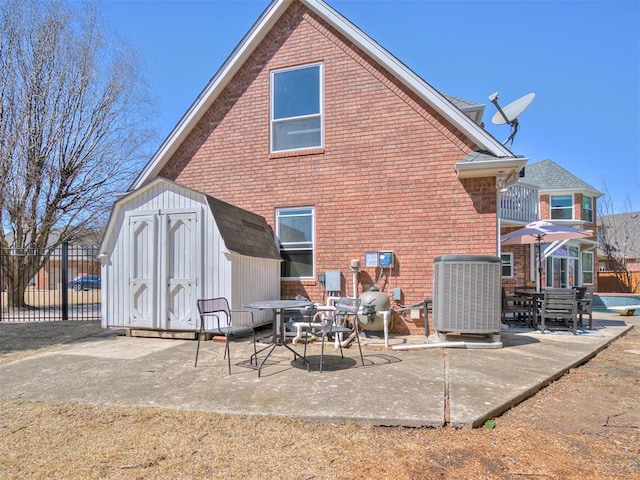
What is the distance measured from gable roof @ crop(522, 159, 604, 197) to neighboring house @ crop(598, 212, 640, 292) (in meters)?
4.79

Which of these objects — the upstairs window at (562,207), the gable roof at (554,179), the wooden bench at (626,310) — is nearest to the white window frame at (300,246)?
the wooden bench at (626,310)

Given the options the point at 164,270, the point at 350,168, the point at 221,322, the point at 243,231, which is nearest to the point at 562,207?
the point at 350,168

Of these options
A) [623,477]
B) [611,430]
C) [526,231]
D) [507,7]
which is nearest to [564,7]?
[507,7]

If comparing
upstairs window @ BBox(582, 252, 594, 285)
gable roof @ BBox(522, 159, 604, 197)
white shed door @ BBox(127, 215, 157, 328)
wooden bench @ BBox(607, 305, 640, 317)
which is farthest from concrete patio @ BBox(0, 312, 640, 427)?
upstairs window @ BBox(582, 252, 594, 285)

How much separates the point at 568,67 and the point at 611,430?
964 centimetres

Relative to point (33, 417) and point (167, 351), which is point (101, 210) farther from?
point (33, 417)

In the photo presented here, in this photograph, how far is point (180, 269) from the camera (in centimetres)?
744

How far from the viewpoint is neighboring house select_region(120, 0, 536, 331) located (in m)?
7.86

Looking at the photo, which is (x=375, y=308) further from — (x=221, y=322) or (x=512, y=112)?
(x=512, y=112)

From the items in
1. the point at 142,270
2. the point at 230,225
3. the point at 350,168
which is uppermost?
the point at 350,168

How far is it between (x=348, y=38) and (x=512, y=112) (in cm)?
416

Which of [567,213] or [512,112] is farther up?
[512,112]

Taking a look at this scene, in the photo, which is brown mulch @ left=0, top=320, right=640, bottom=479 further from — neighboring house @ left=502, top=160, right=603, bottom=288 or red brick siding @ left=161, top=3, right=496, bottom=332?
neighboring house @ left=502, top=160, right=603, bottom=288

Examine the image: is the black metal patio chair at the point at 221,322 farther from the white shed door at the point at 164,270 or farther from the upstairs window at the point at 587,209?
the upstairs window at the point at 587,209
